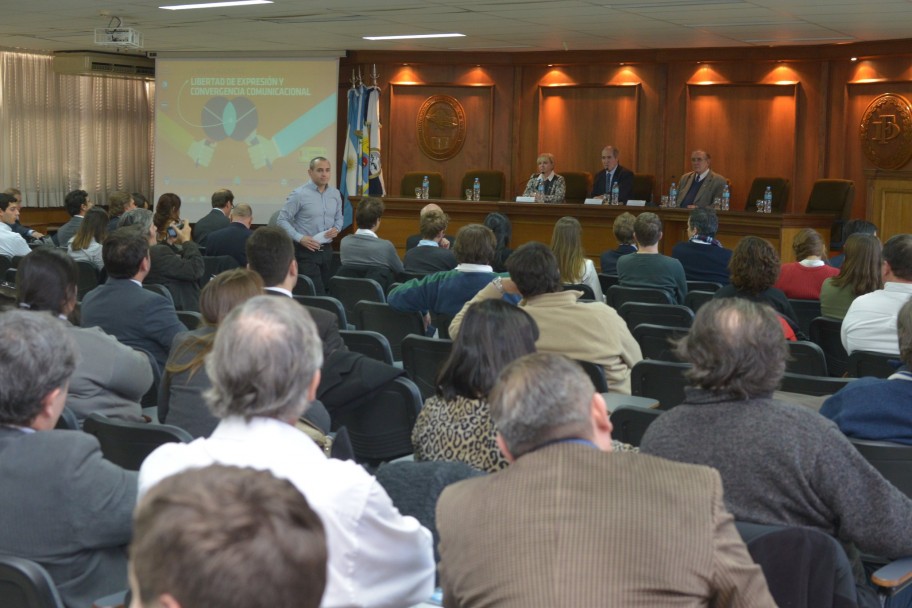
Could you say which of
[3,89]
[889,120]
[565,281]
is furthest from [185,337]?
[3,89]

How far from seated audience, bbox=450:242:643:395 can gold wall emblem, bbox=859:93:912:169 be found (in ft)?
30.5

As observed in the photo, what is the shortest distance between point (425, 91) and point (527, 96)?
1480mm

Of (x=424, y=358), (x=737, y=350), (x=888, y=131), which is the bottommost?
(x=424, y=358)

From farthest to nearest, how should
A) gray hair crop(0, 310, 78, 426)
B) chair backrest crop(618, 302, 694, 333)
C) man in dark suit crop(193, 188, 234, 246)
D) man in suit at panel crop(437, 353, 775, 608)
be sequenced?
man in dark suit crop(193, 188, 234, 246), chair backrest crop(618, 302, 694, 333), gray hair crop(0, 310, 78, 426), man in suit at panel crop(437, 353, 775, 608)

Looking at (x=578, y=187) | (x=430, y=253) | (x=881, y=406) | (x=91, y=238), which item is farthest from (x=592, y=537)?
(x=578, y=187)

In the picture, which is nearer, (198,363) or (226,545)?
(226,545)

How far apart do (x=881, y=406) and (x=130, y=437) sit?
7.08ft

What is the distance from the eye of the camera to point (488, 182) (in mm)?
→ 14930

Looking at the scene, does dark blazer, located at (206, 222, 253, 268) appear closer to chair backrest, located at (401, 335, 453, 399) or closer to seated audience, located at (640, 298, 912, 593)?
chair backrest, located at (401, 335, 453, 399)

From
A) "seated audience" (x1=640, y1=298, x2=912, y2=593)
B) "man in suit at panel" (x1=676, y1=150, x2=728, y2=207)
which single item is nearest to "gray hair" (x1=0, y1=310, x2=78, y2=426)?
"seated audience" (x1=640, y1=298, x2=912, y2=593)

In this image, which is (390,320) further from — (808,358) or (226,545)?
(226,545)

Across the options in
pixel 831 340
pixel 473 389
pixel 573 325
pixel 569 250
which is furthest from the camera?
pixel 569 250

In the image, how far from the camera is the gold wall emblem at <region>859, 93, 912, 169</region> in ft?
41.2

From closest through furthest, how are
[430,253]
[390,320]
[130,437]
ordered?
[130,437], [390,320], [430,253]
